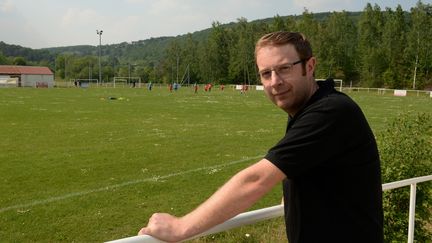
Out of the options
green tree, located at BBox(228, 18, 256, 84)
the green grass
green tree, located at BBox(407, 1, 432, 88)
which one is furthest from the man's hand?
green tree, located at BBox(228, 18, 256, 84)

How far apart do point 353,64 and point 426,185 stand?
306ft

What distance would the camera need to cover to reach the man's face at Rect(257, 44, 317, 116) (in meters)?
2.29

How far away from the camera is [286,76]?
2.31 m

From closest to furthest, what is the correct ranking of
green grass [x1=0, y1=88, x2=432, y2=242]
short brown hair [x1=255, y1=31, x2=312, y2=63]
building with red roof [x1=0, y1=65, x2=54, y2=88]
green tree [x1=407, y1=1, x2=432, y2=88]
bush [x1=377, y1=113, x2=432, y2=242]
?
short brown hair [x1=255, y1=31, x2=312, y2=63]
bush [x1=377, y1=113, x2=432, y2=242]
green grass [x1=0, y1=88, x2=432, y2=242]
green tree [x1=407, y1=1, x2=432, y2=88]
building with red roof [x1=0, y1=65, x2=54, y2=88]

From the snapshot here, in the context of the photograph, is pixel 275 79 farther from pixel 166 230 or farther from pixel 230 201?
pixel 166 230

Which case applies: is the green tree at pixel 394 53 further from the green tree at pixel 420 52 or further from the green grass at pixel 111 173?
the green grass at pixel 111 173

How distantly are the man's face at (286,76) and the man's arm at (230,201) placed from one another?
453 millimetres

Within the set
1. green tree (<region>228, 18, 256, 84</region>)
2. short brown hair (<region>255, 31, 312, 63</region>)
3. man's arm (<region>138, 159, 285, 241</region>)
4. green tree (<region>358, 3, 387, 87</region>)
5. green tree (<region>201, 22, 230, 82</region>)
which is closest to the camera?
man's arm (<region>138, 159, 285, 241</region>)

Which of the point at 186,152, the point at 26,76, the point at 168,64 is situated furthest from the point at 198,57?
the point at 186,152

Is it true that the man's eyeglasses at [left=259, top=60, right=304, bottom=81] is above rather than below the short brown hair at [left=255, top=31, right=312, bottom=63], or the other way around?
below

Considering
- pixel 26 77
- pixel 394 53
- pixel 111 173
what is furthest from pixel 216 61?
pixel 111 173

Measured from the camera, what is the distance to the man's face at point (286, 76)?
7.53ft

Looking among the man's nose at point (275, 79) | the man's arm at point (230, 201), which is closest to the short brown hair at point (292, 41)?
the man's nose at point (275, 79)

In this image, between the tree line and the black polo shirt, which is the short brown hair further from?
the tree line
